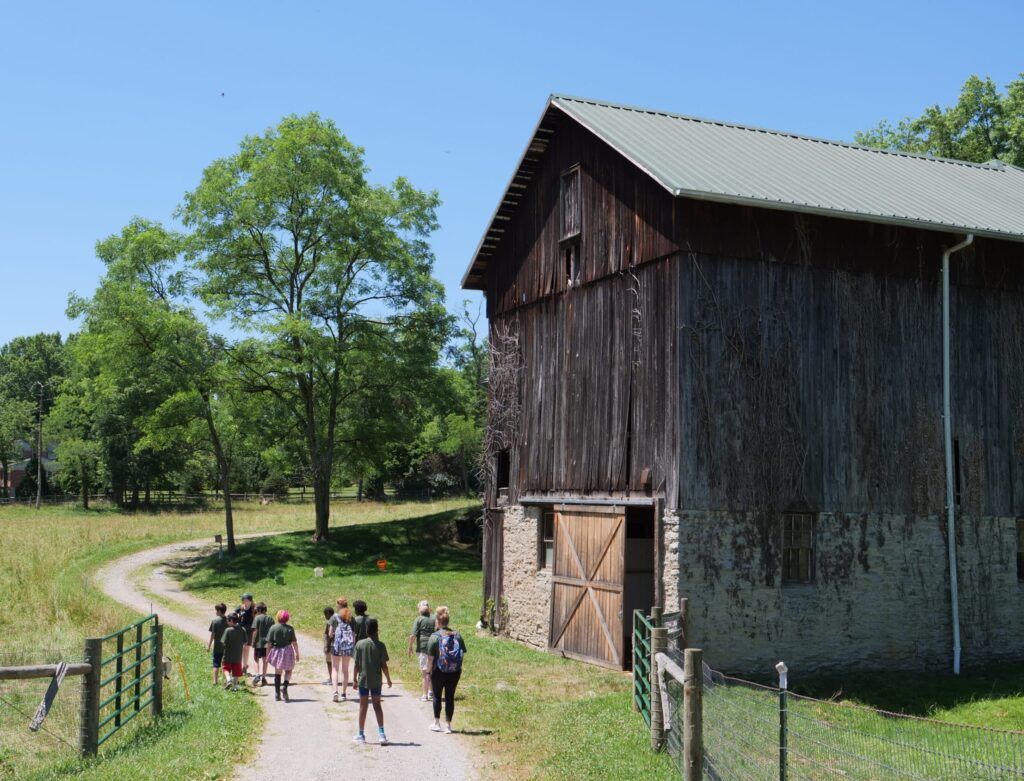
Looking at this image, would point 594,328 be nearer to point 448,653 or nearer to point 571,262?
point 571,262

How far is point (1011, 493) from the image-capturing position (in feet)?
69.6

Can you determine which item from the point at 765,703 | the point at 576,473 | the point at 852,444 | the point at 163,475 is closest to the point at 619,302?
the point at 576,473

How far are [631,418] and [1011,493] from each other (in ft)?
28.8

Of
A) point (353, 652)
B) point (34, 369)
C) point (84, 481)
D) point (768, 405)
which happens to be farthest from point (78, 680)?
point (34, 369)

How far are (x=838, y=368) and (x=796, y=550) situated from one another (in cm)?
376

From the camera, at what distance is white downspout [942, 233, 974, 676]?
19.9 meters

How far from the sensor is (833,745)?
1297 centimetres

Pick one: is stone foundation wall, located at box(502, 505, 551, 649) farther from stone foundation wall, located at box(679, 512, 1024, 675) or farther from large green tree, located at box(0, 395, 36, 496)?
large green tree, located at box(0, 395, 36, 496)

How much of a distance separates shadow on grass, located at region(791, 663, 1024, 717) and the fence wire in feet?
4.37

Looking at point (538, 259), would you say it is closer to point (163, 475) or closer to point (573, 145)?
point (573, 145)

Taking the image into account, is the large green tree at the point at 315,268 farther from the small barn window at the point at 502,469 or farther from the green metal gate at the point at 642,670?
the green metal gate at the point at 642,670

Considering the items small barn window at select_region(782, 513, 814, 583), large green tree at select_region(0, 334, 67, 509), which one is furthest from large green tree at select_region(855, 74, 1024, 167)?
large green tree at select_region(0, 334, 67, 509)

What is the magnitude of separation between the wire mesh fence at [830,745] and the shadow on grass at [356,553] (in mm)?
22468

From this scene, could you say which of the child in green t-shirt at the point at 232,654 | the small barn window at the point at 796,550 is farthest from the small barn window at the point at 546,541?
the child in green t-shirt at the point at 232,654
